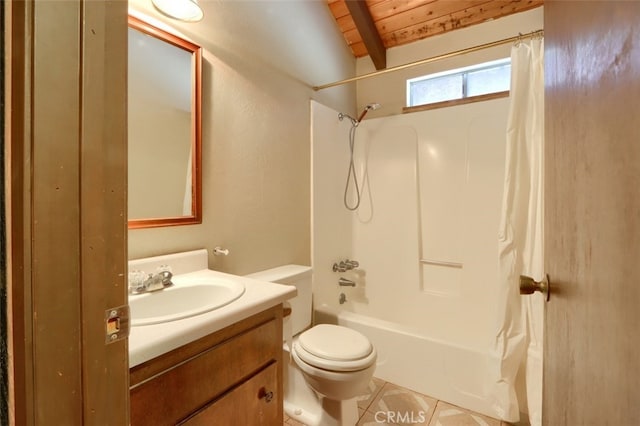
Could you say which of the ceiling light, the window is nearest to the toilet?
the ceiling light

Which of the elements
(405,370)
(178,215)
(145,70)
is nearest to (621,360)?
(178,215)

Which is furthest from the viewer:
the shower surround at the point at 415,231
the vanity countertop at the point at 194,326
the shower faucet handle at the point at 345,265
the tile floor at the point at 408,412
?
the shower faucet handle at the point at 345,265

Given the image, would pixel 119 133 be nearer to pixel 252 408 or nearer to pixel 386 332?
pixel 252 408

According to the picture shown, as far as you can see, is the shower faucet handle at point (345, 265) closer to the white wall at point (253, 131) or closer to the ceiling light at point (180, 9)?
the white wall at point (253, 131)

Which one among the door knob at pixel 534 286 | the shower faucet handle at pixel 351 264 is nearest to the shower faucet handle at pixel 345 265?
the shower faucet handle at pixel 351 264

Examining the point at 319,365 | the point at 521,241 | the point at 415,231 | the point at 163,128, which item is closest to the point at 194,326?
the point at 319,365

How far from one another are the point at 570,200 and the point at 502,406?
5.11 ft

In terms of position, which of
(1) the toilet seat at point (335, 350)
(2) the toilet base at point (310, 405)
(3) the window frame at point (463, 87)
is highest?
(3) the window frame at point (463, 87)

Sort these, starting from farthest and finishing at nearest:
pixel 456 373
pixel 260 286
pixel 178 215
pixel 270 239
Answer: pixel 270 239 < pixel 456 373 < pixel 178 215 < pixel 260 286

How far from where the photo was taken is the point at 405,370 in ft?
5.90

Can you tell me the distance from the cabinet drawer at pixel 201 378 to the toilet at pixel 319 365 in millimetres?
327

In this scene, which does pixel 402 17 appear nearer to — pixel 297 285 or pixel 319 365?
pixel 297 285

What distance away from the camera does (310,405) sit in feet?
5.22

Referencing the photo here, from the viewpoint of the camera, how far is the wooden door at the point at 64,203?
0.36 m
